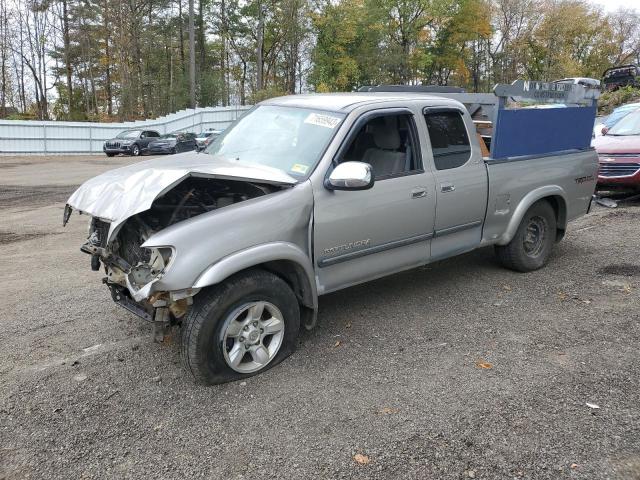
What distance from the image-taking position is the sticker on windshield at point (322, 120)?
4258 millimetres

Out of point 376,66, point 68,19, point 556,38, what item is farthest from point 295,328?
point 556,38

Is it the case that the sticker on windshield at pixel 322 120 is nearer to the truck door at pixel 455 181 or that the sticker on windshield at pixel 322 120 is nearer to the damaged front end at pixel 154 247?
the damaged front end at pixel 154 247

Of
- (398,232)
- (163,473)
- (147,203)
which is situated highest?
(147,203)

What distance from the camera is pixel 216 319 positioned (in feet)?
11.4

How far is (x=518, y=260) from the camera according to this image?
233 inches

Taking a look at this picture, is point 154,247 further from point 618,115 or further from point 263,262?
point 618,115

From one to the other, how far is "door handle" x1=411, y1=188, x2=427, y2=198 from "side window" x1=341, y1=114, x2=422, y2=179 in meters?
0.18

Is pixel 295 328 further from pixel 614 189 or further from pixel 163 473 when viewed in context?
pixel 614 189

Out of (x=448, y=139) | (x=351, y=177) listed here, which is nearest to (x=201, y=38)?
(x=448, y=139)

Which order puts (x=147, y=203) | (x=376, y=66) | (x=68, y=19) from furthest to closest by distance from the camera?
(x=376, y=66), (x=68, y=19), (x=147, y=203)

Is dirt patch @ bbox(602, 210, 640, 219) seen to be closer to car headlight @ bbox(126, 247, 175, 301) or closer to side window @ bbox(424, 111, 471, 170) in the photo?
side window @ bbox(424, 111, 471, 170)

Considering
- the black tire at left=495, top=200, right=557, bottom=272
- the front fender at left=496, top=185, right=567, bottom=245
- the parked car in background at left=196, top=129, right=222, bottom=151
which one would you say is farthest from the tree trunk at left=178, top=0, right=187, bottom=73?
the front fender at left=496, top=185, right=567, bottom=245

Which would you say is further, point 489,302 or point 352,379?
point 489,302

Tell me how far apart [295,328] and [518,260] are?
10.1 feet
